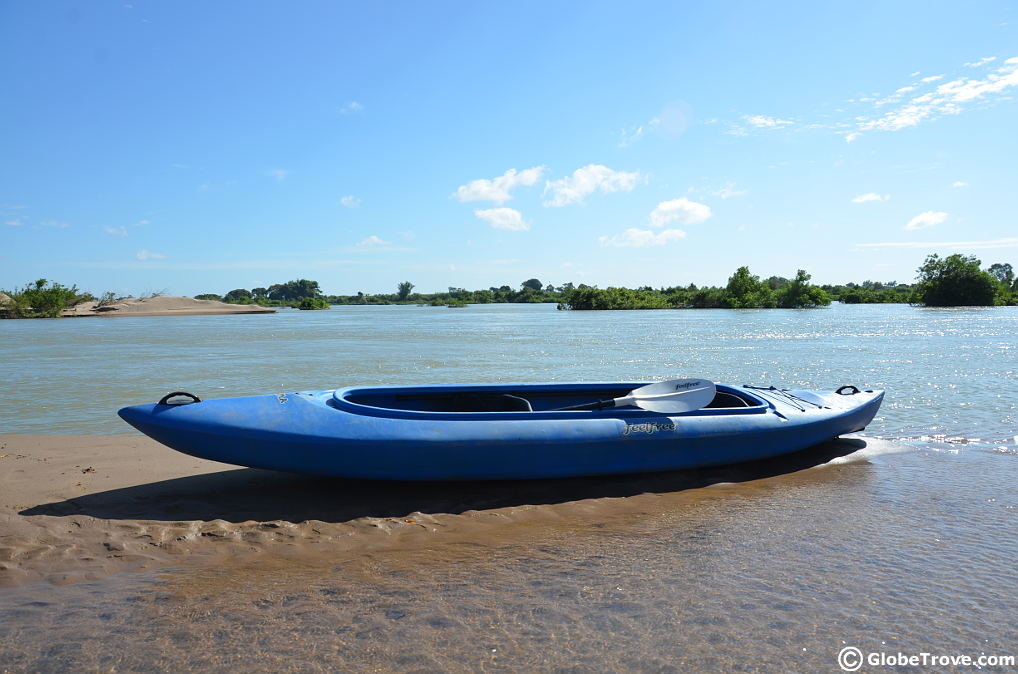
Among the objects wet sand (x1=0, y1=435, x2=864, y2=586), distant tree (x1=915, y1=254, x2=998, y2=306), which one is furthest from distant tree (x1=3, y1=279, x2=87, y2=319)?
distant tree (x1=915, y1=254, x2=998, y2=306)

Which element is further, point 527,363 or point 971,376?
point 527,363

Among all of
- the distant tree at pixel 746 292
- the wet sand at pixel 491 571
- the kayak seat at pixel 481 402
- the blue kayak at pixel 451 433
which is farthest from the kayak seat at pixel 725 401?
the distant tree at pixel 746 292

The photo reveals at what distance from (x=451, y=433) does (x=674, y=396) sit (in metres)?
2.16

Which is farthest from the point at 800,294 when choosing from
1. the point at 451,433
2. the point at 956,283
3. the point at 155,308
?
the point at 451,433

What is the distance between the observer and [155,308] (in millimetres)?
56156

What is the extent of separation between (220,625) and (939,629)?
3.53m

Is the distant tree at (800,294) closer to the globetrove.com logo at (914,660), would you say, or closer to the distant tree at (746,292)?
the distant tree at (746,292)

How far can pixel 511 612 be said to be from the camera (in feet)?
10.8

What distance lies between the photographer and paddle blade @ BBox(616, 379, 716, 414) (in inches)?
223

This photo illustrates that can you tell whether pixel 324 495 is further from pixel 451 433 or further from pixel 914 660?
pixel 914 660

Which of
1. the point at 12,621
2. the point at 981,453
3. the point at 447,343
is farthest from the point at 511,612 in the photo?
the point at 447,343

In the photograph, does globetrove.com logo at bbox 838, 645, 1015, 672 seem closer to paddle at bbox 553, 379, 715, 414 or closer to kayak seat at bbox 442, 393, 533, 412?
paddle at bbox 553, 379, 715, 414

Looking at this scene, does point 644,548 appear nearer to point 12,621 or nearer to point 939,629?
point 939,629

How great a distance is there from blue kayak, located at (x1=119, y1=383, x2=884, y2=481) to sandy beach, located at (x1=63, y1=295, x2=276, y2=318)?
168 ft
